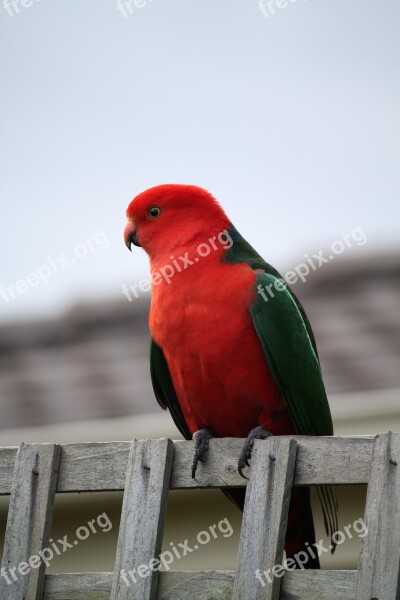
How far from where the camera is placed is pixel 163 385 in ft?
12.7

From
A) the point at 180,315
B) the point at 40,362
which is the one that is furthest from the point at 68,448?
the point at 40,362

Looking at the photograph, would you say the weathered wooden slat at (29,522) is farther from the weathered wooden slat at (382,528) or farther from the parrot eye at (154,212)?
the parrot eye at (154,212)

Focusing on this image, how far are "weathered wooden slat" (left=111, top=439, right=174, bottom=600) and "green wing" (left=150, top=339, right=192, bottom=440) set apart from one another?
3.42ft

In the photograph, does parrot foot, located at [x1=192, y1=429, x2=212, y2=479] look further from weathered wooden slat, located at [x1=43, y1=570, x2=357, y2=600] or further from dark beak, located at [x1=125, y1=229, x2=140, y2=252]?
dark beak, located at [x1=125, y1=229, x2=140, y2=252]

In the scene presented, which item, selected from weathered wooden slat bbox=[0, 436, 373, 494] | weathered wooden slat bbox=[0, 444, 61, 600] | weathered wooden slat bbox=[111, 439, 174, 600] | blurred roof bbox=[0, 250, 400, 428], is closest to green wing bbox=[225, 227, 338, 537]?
weathered wooden slat bbox=[0, 436, 373, 494]

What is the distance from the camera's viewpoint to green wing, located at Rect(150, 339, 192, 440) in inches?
149

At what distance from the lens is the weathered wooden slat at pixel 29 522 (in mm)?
2770

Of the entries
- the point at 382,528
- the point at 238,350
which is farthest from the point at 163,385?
the point at 382,528

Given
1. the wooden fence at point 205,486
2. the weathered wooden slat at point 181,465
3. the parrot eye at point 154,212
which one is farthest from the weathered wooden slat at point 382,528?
the parrot eye at point 154,212

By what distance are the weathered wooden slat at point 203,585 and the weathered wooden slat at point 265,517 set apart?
0.18ft

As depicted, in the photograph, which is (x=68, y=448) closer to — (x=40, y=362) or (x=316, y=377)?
(x=316, y=377)

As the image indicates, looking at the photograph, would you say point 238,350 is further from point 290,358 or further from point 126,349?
point 126,349

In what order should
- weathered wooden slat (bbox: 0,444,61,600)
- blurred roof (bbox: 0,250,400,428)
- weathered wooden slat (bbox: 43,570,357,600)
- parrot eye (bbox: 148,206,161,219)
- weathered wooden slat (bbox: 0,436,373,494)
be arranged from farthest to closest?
blurred roof (bbox: 0,250,400,428)
parrot eye (bbox: 148,206,161,219)
weathered wooden slat (bbox: 0,444,61,600)
weathered wooden slat (bbox: 0,436,373,494)
weathered wooden slat (bbox: 43,570,357,600)

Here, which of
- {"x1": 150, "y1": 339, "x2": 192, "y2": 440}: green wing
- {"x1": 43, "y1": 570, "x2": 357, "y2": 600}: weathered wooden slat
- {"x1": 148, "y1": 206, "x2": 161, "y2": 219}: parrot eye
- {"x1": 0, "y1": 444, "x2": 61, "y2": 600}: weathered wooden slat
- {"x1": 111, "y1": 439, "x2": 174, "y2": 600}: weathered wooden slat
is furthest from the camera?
{"x1": 148, "y1": 206, "x2": 161, "y2": 219}: parrot eye
